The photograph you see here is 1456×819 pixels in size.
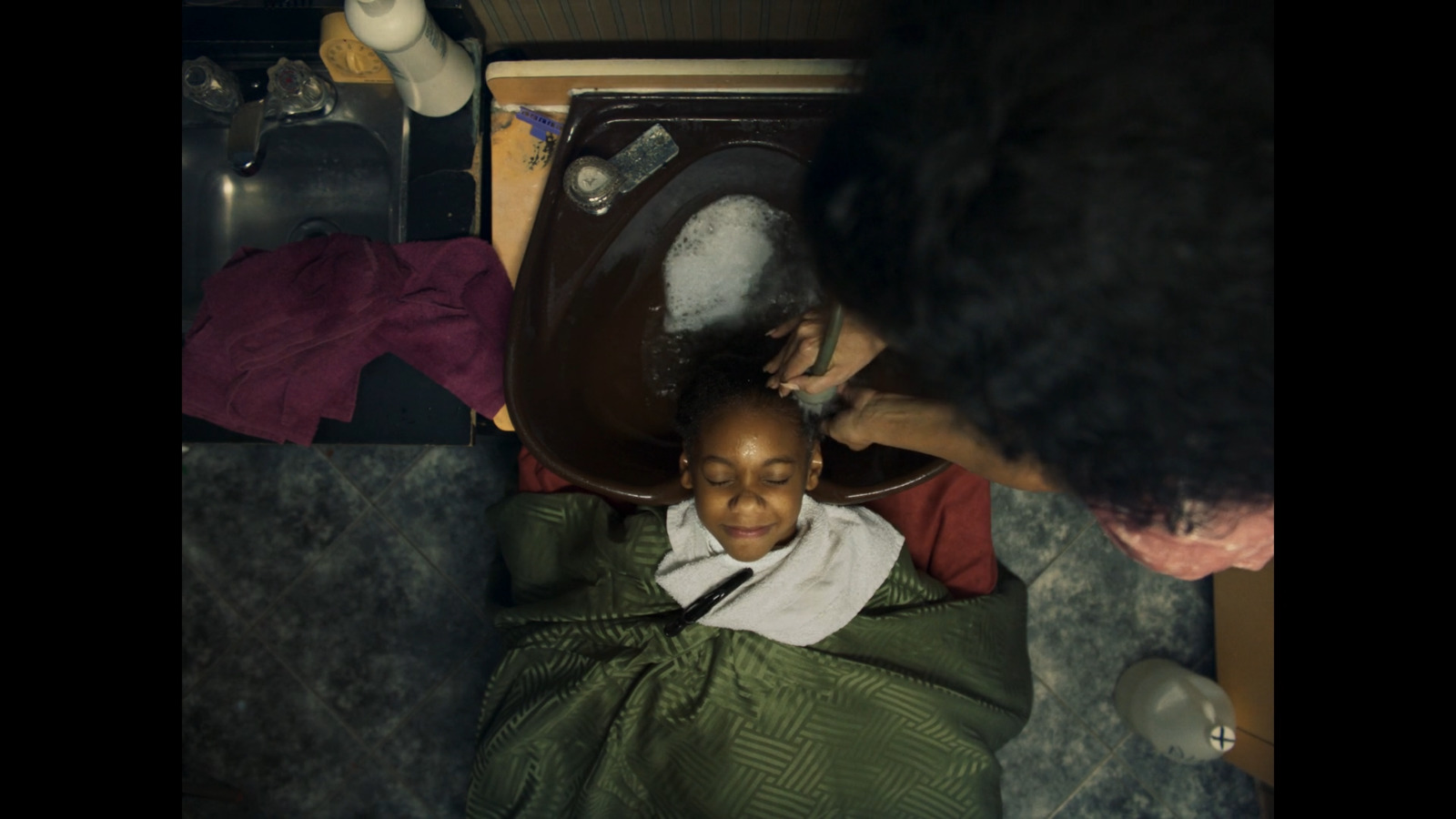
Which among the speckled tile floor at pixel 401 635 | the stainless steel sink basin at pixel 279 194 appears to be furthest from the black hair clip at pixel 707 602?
the stainless steel sink basin at pixel 279 194

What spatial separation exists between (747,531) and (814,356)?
0.32m

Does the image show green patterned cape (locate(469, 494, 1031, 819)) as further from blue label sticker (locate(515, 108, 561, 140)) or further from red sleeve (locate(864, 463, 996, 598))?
blue label sticker (locate(515, 108, 561, 140))

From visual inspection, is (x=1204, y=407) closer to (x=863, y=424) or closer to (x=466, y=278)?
(x=863, y=424)

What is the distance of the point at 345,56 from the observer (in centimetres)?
125

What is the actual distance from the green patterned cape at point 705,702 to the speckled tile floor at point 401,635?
15.6 inches

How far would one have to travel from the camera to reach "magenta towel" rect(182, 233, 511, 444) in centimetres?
120

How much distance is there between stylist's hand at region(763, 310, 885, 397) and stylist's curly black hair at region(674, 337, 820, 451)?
0.03 m

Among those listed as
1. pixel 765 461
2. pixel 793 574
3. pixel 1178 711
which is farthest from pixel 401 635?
pixel 1178 711

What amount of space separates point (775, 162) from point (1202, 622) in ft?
4.74

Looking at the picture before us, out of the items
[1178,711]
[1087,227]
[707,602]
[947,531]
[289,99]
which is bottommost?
[1178,711]

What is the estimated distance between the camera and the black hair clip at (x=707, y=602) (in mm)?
1414

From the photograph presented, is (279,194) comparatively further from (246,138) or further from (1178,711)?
(1178,711)

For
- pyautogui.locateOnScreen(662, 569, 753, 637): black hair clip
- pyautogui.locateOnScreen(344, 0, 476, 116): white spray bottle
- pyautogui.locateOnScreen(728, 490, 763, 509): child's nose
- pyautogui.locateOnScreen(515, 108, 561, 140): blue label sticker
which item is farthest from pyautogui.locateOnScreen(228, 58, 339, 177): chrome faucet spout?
pyautogui.locateOnScreen(662, 569, 753, 637): black hair clip
